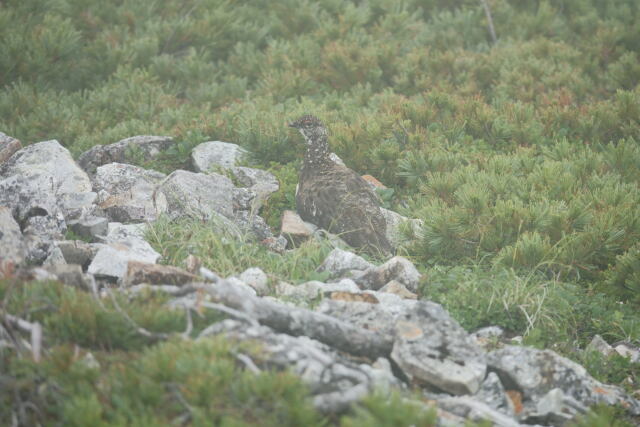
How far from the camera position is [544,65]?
9422 mm

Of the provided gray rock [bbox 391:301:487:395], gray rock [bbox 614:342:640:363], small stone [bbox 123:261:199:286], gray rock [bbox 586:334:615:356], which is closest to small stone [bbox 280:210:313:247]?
small stone [bbox 123:261:199:286]

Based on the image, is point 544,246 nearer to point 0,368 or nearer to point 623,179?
point 623,179

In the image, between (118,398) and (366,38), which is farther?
(366,38)

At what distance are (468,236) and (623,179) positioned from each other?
2170mm

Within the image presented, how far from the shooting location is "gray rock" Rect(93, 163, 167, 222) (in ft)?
19.5

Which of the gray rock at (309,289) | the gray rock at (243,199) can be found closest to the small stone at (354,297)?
the gray rock at (309,289)

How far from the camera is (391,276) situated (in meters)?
4.98

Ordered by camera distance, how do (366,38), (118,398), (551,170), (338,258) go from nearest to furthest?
(118,398), (338,258), (551,170), (366,38)

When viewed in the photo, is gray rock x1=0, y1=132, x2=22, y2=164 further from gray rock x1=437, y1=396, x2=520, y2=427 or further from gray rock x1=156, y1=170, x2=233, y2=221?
gray rock x1=437, y1=396, x2=520, y2=427

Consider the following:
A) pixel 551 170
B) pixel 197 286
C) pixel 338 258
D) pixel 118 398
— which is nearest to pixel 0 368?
pixel 118 398

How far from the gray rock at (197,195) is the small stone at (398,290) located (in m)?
1.82

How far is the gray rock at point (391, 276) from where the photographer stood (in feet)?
16.2

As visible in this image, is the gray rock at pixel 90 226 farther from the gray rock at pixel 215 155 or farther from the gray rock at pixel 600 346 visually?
the gray rock at pixel 600 346

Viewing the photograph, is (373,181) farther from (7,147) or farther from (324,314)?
Answer: (7,147)
